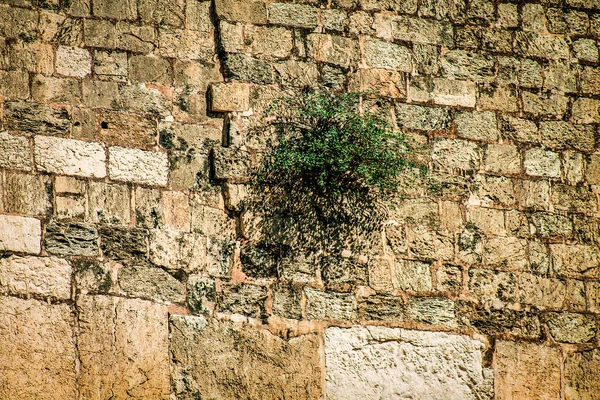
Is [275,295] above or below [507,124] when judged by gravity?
below

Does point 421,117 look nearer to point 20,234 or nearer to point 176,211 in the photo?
point 176,211

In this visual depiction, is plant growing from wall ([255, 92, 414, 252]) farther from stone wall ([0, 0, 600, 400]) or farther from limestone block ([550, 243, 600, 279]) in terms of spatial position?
limestone block ([550, 243, 600, 279])

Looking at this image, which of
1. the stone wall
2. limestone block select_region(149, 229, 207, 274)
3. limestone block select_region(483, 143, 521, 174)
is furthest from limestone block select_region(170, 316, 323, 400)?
limestone block select_region(483, 143, 521, 174)

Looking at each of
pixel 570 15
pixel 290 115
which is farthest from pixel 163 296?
pixel 570 15

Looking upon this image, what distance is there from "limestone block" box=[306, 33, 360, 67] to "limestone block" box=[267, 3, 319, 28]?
3.6 inches

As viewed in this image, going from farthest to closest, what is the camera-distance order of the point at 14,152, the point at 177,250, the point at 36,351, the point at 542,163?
the point at 542,163 < the point at 177,250 < the point at 14,152 < the point at 36,351

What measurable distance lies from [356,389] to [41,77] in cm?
255

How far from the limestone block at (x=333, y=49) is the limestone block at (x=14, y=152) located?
1811 mm

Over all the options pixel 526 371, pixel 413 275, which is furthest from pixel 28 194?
pixel 526 371

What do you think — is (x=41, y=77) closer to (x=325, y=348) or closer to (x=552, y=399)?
(x=325, y=348)

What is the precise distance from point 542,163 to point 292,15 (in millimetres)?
1888

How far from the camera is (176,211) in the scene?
16.6 feet

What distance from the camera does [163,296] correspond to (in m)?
4.93

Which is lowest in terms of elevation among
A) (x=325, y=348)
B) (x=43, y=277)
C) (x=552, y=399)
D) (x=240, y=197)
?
(x=552, y=399)
